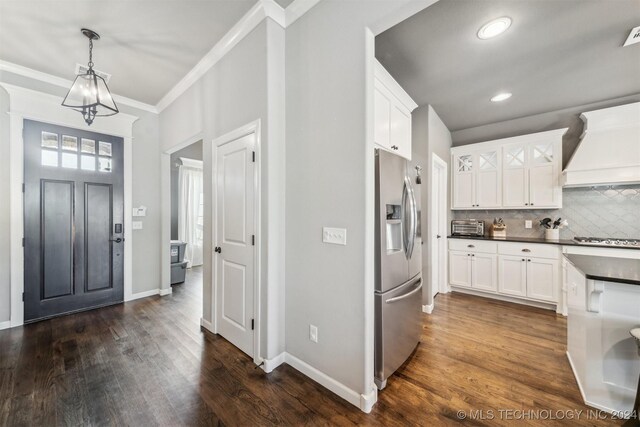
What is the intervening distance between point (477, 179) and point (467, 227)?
2.83 feet

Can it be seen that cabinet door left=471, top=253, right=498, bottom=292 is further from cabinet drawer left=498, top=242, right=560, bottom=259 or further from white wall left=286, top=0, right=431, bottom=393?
white wall left=286, top=0, right=431, bottom=393

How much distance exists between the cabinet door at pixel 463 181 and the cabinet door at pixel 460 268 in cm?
90

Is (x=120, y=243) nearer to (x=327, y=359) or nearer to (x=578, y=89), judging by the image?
(x=327, y=359)

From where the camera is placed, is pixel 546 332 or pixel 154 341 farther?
Answer: pixel 546 332

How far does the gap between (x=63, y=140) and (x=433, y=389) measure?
16.5 ft

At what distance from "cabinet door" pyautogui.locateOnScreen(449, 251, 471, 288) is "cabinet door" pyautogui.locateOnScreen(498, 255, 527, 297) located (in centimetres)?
43

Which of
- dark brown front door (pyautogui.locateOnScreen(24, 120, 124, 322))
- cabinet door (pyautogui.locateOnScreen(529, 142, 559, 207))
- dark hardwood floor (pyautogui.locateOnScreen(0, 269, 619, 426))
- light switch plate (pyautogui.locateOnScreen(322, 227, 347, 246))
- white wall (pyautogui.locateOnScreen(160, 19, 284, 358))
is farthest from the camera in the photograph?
cabinet door (pyautogui.locateOnScreen(529, 142, 559, 207))

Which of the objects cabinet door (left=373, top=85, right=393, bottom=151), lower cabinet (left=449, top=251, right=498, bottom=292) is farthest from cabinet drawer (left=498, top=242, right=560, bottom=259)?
cabinet door (left=373, top=85, right=393, bottom=151)

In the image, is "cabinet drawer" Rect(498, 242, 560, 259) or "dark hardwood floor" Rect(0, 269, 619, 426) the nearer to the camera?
"dark hardwood floor" Rect(0, 269, 619, 426)

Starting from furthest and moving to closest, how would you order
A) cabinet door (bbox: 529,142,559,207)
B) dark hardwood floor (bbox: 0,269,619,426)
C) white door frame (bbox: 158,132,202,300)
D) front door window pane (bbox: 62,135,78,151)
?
white door frame (bbox: 158,132,202,300) < cabinet door (bbox: 529,142,559,207) < front door window pane (bbox: 62,135,78,151) < dark hardwood floor (bbox: 0,269,619,426)

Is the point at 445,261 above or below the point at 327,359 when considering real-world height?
above

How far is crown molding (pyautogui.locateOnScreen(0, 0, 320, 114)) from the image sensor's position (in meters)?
2.03

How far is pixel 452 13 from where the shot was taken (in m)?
1.94

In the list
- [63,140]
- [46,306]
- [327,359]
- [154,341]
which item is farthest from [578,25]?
[46,306]
